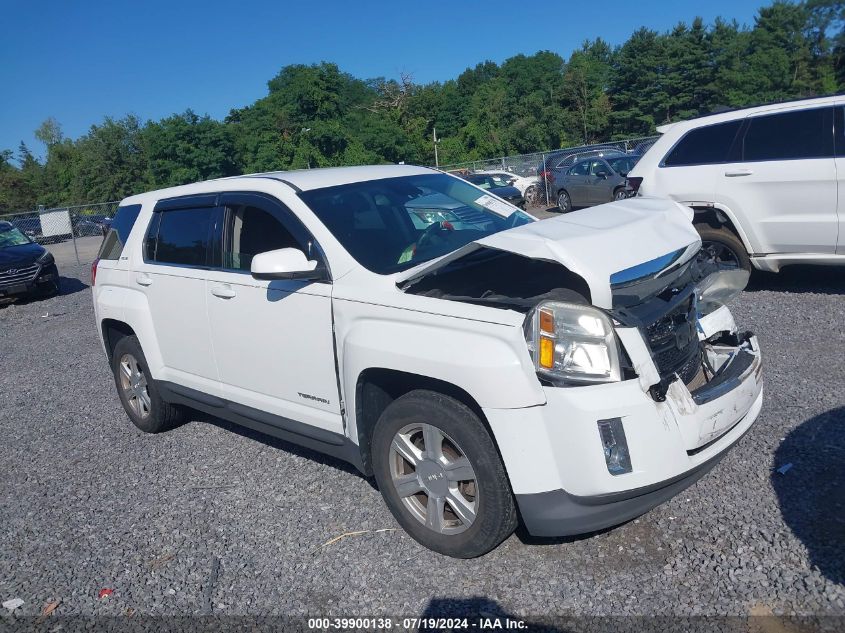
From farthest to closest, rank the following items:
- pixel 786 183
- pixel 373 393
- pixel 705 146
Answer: pixel 705 146
pixel 786 183
pixel 373 393

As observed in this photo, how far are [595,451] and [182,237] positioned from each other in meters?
3.35

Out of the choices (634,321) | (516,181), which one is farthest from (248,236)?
(516,181)

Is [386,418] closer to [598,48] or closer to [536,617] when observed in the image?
[536,617]

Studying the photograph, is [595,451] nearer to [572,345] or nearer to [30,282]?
[572,345]

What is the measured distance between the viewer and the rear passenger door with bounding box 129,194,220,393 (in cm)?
464

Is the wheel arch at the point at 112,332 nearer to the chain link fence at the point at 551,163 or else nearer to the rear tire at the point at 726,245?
the rear tire at the point at 726,245

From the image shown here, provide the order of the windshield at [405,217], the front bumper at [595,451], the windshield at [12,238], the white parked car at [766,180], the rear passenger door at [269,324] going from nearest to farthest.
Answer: the front bumper at [595,451], the rear passenger door at [269,324], the windshield at [405,217], the white parked car at [766,180], the windshield at [12,238]

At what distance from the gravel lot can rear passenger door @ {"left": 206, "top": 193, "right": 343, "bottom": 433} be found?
24.9 inches

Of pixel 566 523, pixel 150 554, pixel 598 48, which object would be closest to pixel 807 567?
pixel 566 523

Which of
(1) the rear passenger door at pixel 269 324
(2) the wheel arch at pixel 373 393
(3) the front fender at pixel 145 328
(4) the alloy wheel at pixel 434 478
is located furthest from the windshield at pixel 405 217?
(3) the front fender at pixel 145 328

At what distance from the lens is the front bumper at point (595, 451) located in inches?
111

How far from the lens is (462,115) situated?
7719cm

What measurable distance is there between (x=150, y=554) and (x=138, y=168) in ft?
254

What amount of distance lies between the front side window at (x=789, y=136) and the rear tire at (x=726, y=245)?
0.80 meters
